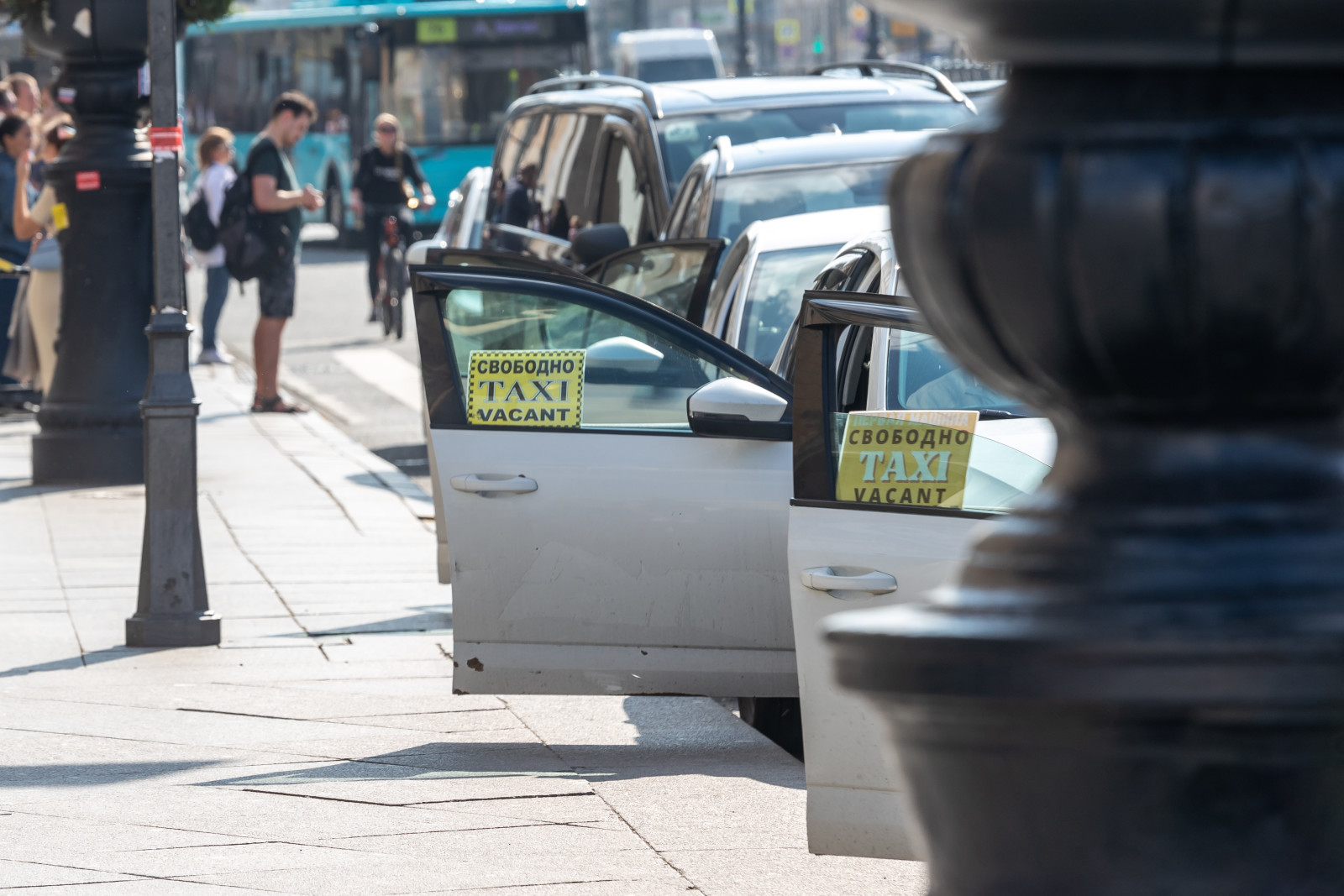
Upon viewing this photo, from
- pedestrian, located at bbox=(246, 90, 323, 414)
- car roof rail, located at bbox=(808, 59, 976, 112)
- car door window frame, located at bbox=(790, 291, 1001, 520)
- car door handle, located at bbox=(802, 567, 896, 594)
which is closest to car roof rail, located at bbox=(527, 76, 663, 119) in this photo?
car roof rail, located at bbox=(808, 59, 976, 112)

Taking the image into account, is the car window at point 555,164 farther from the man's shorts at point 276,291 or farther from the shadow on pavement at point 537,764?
the shadow on pavement at point 537,764

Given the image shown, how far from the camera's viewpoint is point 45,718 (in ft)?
19.6

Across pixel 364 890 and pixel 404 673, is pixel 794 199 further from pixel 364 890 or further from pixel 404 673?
pixel 364 890

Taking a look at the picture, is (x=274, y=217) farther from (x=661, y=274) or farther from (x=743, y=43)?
(x=743, y=43)

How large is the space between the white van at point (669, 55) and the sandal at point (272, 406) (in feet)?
102

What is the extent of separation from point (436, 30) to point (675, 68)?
49.8 feet

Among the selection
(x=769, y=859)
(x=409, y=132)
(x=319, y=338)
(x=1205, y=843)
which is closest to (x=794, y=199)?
(x=769, y=859)

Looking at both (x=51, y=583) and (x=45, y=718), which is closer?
(x=45, y=718)

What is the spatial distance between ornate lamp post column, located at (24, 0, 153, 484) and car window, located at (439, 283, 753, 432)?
5741 mm

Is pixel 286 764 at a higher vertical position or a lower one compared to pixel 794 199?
lower

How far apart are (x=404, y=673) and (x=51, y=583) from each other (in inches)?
87.3

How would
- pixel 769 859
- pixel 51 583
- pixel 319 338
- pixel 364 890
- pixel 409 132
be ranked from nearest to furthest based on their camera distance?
pixel 364 890, pixel 769 859, pixel 51 583, pixel 319 338, pixel 409 132

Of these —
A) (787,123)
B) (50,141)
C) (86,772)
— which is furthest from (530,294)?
(50,141)

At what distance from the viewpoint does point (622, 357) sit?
19.2 feet
